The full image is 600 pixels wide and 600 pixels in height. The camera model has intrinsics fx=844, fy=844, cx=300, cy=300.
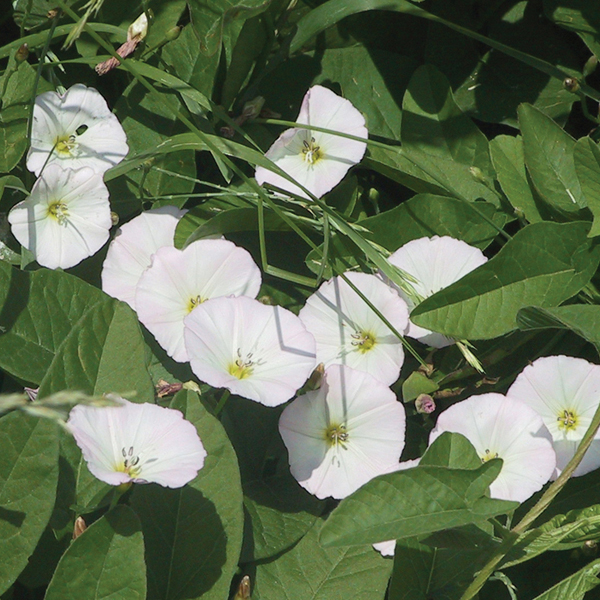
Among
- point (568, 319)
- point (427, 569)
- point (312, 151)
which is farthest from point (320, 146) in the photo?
point (427, 569)

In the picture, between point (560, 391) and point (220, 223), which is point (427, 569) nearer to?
point (560, 391)

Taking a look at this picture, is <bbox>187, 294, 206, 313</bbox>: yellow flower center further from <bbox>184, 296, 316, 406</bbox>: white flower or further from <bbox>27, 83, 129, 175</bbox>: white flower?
<bbox>27, 83, 129, 175</bbox>: white flower

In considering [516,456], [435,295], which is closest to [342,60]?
[435,295]

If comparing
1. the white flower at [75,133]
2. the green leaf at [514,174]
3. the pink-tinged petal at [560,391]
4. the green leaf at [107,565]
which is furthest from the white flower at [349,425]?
the white flower at [75,133]

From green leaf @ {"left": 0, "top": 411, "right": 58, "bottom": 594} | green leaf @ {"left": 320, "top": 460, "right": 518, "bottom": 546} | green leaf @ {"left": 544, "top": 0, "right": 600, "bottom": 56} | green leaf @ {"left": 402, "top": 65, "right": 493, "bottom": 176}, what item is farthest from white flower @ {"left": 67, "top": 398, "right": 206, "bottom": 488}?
green leaf @ {"left": 544, "top": 0, "right": 600, "bottom": 56}

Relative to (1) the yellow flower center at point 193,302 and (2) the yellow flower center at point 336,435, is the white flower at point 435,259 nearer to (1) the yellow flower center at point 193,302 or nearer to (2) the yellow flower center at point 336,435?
(2) the yellow flower center at point 336,435
